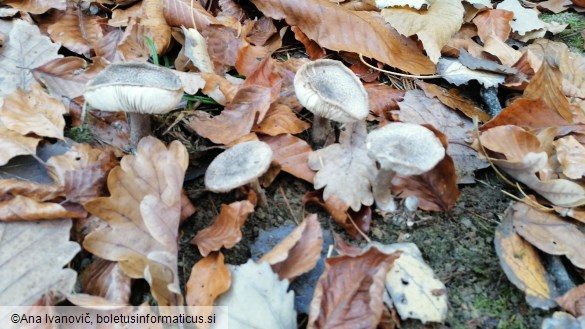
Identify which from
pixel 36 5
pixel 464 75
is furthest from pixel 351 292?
pixel 36 5

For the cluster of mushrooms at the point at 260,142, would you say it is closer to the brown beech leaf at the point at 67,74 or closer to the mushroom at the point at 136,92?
the mushroom at the point at 136,92

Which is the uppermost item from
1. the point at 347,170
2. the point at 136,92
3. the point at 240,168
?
the point at 136,92

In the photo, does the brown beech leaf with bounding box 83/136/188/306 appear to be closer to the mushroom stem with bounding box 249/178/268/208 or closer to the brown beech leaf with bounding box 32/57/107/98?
the mushroom stem with bounding box 249/178/268/208


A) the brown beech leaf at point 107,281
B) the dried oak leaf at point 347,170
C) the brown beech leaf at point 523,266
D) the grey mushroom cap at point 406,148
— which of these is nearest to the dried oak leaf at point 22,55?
the brown beech leaf at point 107,281

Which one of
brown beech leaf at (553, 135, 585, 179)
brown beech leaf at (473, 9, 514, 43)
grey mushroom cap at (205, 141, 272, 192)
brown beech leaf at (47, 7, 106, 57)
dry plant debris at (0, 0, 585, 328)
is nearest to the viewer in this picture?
dry plant debris at (0, 0, 585, 328)

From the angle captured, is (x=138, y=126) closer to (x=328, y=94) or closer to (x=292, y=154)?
(x=292, y=154)

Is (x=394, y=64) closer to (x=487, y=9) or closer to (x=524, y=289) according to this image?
(x=487, y=9)

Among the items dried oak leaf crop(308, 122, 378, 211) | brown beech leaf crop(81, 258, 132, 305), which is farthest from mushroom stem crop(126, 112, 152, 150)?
dried oak leaf crop(308, 122, 378, 211)

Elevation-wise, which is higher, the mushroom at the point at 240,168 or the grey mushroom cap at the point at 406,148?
the grey mushroom cap at the point at 406,148
